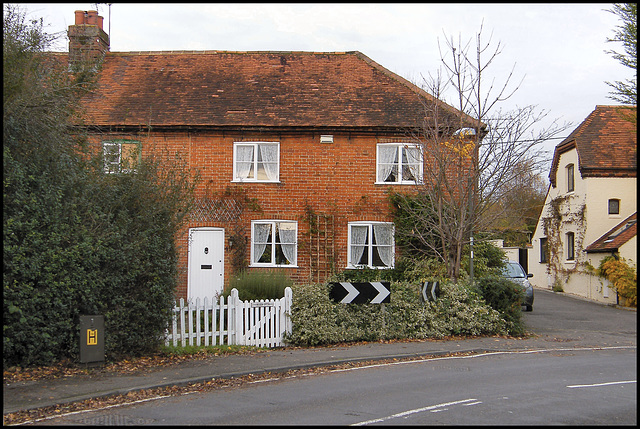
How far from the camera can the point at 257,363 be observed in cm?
1147

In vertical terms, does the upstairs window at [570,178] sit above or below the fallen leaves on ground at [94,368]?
above

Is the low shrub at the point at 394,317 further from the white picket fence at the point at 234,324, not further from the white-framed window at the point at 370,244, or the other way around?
the white-framed window at the point at 370,244

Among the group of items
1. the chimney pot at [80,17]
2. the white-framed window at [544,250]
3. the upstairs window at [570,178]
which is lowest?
the white-framed window at [544,250]

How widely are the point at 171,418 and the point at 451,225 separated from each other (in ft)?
35.9

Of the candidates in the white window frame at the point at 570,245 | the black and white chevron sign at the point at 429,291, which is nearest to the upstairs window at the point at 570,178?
the white window frame at the point at 570,245

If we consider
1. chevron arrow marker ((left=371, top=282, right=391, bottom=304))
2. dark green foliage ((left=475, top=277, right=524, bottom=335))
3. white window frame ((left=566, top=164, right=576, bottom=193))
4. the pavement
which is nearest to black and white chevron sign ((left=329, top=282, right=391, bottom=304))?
chevron arrow marker ((left=371, top=282, right=391, bottom=304))

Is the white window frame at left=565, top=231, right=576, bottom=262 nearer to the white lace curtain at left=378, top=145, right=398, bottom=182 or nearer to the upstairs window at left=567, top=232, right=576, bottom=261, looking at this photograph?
the upstairs window at left=567, top=232, right=576, bottom=261

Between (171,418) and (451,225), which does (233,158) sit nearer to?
(451,225)

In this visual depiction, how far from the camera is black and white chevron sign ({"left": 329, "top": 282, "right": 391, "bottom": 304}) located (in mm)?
14375

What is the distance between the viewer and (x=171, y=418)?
745 centimetres

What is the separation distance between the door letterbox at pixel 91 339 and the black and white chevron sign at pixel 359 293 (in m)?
5.59

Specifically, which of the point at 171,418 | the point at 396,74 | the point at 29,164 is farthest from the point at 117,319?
the point at 396,74

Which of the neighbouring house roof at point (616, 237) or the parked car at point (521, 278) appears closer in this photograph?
the parked car at point (521, 278)

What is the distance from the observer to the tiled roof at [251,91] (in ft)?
66.4
